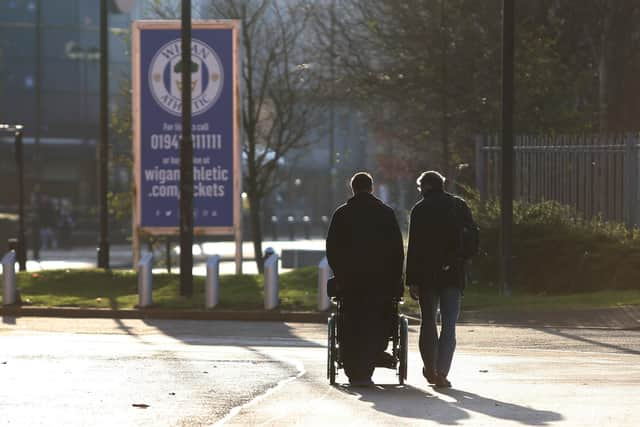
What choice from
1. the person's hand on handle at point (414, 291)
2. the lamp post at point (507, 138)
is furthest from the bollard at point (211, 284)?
the person's hand on handle at point (414, 291)

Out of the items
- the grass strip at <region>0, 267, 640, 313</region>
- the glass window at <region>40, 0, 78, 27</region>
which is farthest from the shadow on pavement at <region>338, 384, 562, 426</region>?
the glass window at <region>40, 0, 78, 27</region>

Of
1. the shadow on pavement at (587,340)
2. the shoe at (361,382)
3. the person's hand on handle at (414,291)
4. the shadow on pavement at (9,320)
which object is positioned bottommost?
the shadow on pavement at (9,320)

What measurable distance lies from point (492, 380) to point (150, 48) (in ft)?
53.2

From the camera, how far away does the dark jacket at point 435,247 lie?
537 inches

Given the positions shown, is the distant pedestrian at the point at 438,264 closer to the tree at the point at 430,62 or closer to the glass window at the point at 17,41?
the tree at the point at 430,62

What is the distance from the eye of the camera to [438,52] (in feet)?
112

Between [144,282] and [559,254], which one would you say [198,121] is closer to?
[144,282]

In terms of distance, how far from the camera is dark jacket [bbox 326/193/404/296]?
13.4 m

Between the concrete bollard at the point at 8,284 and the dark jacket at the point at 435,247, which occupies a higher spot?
the dark jacket at the point at 435,247

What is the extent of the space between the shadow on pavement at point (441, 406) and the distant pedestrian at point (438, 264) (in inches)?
13.7

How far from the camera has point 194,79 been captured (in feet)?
96.1

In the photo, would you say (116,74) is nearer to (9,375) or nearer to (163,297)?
(163,297)

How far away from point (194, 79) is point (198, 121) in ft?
2.29

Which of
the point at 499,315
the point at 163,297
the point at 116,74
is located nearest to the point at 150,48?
the point at 163,297
